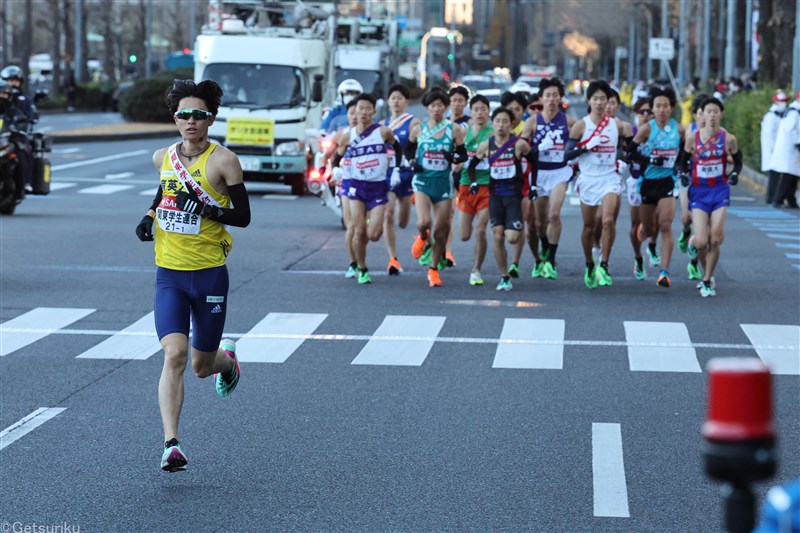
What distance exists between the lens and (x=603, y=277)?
15.0m

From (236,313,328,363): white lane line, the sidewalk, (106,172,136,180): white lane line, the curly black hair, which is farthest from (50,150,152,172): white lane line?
the curly black hair

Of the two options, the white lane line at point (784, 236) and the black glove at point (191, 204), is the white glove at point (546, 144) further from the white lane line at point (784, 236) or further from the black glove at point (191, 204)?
the black glove at point (191, 204)

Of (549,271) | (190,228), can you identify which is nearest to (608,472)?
(190,228)

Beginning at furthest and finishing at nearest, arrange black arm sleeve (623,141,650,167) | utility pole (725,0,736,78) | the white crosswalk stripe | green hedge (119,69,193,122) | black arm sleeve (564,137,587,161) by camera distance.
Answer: green hedge (119,69,193,122) < utility pole (725,0,736,78) < black arm sleeve (623,141,650,167) < black arm sleeve (564,137,587,161) < the white crosswalk stripe

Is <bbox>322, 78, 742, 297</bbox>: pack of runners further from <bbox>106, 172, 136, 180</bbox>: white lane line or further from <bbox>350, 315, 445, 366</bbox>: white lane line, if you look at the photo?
<bbox>106, 172, 136, 180</bbox>: white lane line

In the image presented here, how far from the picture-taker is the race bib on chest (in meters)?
7.43

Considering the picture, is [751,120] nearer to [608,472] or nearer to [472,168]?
[472,168]

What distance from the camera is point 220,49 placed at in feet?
90.3

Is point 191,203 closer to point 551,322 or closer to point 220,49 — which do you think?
point 551,322

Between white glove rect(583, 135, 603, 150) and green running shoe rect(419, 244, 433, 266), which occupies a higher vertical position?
white glove rect(583, 135, 603, 150)

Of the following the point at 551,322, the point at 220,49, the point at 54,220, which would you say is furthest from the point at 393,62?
the point at 551,322

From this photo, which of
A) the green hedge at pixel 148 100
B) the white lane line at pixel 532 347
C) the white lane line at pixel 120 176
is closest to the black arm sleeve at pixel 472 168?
the white lane line at pixel 532 347

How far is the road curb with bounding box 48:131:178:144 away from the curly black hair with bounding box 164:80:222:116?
38186mm

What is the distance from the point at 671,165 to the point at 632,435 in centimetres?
687
